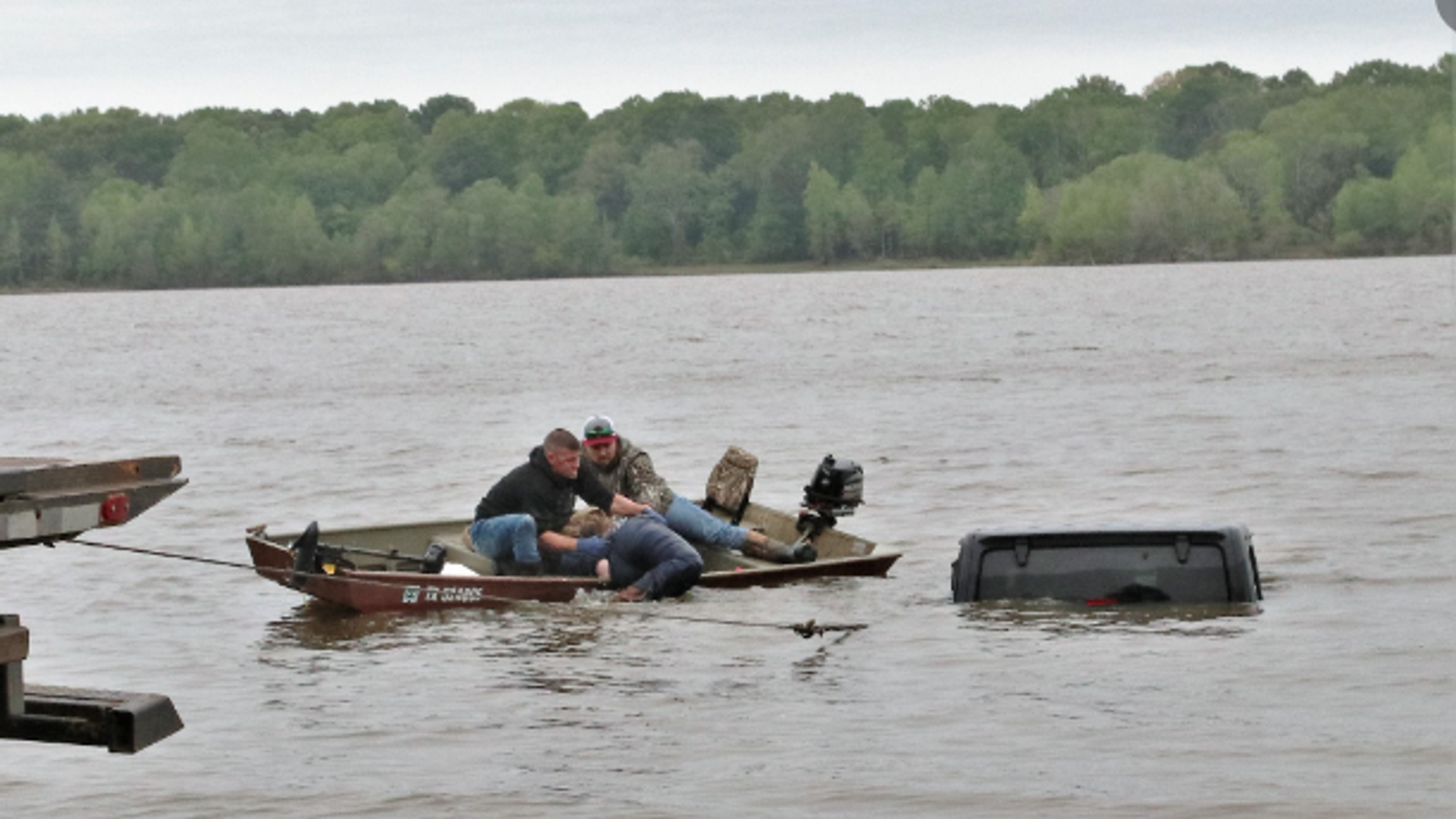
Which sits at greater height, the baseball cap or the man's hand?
the baseball cap

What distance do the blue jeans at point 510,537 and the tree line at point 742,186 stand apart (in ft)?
431

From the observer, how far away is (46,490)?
24.8 ft

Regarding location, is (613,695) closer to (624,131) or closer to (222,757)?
(222,757)

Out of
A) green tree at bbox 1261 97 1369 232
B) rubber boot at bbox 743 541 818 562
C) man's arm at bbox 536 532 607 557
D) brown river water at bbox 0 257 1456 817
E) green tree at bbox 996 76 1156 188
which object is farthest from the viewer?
green tree at bbox 996 76 1156 188

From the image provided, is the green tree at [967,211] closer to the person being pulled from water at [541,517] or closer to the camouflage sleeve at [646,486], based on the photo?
the camouflage sleeve at [646,486]

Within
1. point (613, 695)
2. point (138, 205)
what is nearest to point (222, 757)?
point (613, 695)

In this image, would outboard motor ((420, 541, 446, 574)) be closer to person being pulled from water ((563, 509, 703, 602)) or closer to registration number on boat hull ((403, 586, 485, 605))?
registration number on boat hull ((403, 586, 485, 605))

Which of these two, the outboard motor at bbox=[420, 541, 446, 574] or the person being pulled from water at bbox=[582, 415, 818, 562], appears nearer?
the outboard motor at bbox=[420, 541, 446, 574]

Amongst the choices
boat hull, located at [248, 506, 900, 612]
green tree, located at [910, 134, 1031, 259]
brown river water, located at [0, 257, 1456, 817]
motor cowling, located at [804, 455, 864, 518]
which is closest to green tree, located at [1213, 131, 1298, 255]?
green tree, located at [910, 134, 1031, 259]

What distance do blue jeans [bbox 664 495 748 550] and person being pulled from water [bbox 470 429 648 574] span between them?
0.46 meters

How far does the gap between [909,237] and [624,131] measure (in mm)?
30476

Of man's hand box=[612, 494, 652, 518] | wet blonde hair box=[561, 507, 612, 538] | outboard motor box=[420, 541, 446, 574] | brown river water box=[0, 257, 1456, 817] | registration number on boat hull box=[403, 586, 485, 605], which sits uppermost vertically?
man's hand box=[612, 494, 652, 518]

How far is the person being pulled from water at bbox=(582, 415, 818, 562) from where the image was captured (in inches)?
696

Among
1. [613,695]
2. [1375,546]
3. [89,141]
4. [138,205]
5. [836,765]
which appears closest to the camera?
[836,765]
